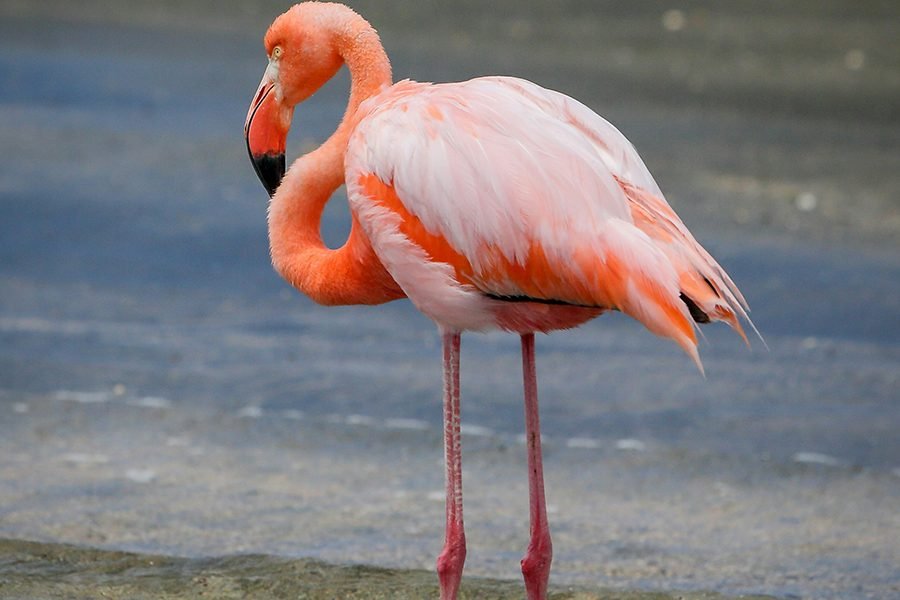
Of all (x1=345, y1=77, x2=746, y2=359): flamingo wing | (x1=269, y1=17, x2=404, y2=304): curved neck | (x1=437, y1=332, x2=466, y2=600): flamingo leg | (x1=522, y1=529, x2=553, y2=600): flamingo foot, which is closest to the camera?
(x1=345, y1=77, x2=746, y2=359): flamingo wing

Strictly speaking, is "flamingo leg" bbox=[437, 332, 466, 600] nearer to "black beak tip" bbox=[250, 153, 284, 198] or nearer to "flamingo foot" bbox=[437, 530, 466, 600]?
"flamingo foot" bbox=[437, 530, 466, 600]

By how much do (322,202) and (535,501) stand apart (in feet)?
3.49

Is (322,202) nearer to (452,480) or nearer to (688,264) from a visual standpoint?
(452,480)

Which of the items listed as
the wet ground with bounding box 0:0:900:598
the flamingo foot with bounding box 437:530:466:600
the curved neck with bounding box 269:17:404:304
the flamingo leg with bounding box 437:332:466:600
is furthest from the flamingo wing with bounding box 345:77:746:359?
the wet ground with bounding box 0:0:900:598

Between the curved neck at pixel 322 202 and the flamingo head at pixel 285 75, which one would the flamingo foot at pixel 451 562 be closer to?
the curved neck at pixel 322 202

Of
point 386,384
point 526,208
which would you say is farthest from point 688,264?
point 386,384

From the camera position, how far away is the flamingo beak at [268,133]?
438 centimetres

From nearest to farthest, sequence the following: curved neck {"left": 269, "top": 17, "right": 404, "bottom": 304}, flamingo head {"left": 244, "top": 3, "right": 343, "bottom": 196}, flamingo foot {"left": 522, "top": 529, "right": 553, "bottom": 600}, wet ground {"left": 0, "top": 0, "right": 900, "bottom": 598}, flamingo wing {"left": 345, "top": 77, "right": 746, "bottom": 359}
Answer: flamingo wing {"left": 345, "top": 77, "right": 746, "bottom": 359}, flamingo foot {"left": 522, "top": 529, "right": 553, "bottom": 600}, curved neck {"left": 269, "top": 17, "right": 404, "bottom": 304}, flamingo head {"left": 244, "top": 3, "right": 343, "bottom": 196}, wet ground {"left": 0, "top": 0, "right": 900, "bottom": 598}

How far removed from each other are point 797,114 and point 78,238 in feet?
19.2

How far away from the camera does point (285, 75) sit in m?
4.34

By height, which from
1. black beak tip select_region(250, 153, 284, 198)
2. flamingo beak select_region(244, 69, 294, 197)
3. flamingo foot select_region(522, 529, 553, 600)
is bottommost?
flamingo foot select_region(522, 529, 553, 600)

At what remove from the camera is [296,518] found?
17.1 ft

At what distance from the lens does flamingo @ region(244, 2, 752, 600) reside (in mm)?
3553

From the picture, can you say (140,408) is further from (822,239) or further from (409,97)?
(822,239)
